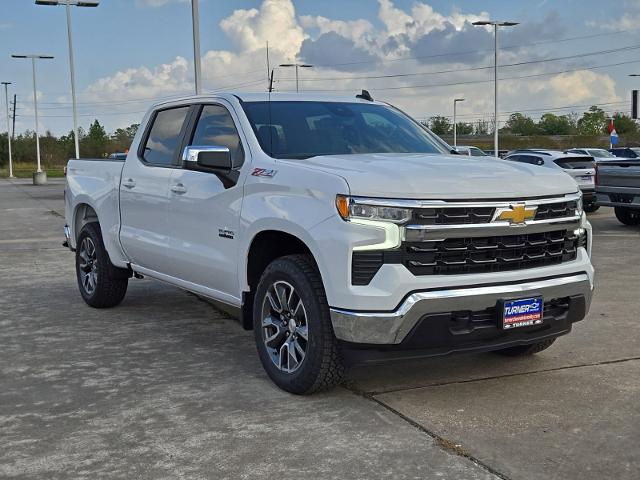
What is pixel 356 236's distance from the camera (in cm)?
415

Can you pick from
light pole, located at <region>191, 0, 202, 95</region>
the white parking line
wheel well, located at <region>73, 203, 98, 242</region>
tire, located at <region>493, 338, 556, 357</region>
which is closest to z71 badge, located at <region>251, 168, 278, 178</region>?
tire, located at <region>493, 338, 556, 357</region>

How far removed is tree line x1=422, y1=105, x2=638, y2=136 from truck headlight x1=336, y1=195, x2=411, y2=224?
330ft

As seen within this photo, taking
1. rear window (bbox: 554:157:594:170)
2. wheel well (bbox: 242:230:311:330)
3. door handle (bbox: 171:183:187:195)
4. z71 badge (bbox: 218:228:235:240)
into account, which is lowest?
wheel well (bbox: 242:230:311:330)

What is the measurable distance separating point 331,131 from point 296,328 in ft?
5.10

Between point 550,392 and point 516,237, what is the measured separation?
3.32 feet

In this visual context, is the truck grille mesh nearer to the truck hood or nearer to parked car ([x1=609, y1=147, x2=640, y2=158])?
the truck hood

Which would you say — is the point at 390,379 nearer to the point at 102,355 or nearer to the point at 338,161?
the point at 338,161

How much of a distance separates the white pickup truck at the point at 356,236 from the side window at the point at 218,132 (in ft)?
0.05

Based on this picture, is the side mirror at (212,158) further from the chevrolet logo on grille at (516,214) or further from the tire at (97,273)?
the tire at (97,273)

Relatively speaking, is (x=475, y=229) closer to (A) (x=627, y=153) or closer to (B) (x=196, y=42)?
Answer: (B) (x=196, y=42)

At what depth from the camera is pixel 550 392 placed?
471 centimetres

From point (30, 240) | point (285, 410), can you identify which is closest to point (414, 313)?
point (285, 410)

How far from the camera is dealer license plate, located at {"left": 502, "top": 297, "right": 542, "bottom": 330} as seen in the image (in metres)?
4.32

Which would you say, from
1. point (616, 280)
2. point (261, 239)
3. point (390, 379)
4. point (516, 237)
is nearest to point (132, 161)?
point (261, 239)
